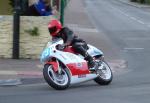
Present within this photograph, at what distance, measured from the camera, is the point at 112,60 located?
17.2 meters

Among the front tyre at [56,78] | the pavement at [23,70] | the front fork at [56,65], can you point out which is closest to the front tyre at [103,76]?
the front tyre at [56,78]

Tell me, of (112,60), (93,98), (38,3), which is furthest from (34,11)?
(93,98)

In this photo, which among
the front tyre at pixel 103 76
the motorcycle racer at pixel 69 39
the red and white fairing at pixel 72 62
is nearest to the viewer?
the red and white fairing at pixel 72 62

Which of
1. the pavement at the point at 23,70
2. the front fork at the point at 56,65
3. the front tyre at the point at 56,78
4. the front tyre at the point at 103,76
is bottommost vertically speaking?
the pavement at the point at 23,70

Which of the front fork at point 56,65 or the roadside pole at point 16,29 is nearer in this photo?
the front fork at point 56,65

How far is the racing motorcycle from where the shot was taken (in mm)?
11422

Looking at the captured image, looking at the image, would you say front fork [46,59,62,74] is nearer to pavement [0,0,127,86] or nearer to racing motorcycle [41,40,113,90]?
racing motorcycle [41,40,113,90]

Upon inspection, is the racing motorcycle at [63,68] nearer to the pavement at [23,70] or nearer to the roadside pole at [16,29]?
the pavement at [23,70]

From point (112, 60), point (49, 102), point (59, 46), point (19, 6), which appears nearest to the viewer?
point (49, 102)

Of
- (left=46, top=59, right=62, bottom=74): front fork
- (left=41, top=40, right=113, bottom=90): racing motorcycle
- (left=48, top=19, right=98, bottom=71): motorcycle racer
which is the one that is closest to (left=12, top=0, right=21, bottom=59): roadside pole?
(left=48, top=19, right=98, bottom=71): motorcycle racer

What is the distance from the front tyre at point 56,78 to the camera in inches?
447

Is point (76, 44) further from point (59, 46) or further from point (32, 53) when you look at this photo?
point (32, 53)

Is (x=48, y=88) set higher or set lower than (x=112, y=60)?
higher

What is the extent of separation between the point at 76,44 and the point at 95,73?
0.68 metres
